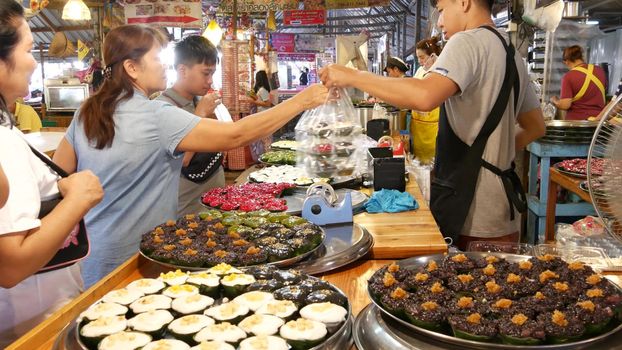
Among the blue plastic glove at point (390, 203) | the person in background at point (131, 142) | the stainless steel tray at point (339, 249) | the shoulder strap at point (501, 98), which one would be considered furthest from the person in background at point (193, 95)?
the shoulder strap at point (501, 98)

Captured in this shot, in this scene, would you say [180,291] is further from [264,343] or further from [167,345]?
[264,343]

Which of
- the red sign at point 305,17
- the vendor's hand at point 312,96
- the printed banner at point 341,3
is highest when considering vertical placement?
the red sign at point 305,17

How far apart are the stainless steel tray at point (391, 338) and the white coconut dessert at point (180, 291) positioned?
500 millimetres

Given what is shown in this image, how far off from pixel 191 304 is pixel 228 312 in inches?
5.0

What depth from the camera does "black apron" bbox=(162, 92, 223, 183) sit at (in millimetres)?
3275

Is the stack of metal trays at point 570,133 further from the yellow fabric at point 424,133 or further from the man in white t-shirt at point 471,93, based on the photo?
the man in white t-shirt at point 471,93

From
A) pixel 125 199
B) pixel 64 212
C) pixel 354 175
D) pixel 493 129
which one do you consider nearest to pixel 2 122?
pixel 64 212

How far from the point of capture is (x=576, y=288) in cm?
149

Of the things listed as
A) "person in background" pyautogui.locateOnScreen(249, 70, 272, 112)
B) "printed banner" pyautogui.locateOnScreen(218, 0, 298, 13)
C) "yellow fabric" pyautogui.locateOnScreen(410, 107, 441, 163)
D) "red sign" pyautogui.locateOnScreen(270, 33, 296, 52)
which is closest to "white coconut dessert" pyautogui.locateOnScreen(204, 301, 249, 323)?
"yellow fabric" pyautogui.locateOnScreen(410, 107, 441, 163)

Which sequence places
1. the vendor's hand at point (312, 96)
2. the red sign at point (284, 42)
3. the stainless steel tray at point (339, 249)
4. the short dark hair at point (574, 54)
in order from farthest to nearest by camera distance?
the red sign at point (284, 42) < the short dark hair at point (574, 54) < the vendor's hand at point (312, 96) < the stainless steel tray at point (339, 249)

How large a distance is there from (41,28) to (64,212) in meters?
19.0

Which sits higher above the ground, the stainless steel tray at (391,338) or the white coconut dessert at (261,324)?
the white coconut dessert at (261,324)

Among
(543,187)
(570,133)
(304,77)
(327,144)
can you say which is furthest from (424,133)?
(304,77)

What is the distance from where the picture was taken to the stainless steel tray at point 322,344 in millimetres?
1301
